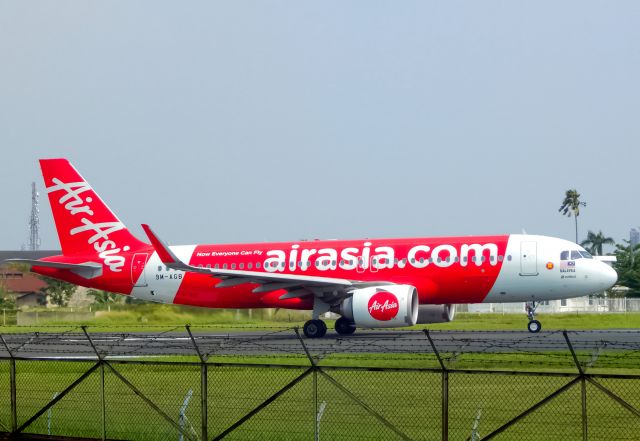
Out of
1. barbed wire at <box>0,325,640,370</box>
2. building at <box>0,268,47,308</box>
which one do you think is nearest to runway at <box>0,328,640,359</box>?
barbed wire at <box>0,325,640,370</box>

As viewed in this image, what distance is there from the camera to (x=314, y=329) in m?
36.4

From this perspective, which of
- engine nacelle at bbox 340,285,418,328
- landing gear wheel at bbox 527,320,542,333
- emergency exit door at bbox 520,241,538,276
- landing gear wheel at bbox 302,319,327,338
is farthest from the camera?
landing gear wheel at bbox 302,319,327,338

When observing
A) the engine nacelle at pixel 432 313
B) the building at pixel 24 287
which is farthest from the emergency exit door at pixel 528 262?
the building at pixel 24 287

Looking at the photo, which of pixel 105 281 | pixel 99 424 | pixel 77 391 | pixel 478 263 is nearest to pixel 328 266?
pixel 478 263

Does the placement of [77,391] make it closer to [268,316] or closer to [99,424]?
[99,424]

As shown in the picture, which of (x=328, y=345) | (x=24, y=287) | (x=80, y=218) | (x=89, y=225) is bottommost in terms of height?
(x=328, y=345)

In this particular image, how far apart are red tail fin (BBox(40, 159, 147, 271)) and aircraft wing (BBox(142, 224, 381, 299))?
19.4ft

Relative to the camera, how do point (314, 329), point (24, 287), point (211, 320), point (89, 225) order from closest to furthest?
point (314, 329), point (89, 225), point (211, 320), point (24, 287)

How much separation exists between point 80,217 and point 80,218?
0.04m

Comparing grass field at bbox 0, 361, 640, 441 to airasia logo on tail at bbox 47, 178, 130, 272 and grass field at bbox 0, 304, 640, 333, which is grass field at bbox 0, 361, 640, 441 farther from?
grass field at bbox 0, 304, 640, 333

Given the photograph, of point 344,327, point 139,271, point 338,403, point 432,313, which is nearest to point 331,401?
point 338,403

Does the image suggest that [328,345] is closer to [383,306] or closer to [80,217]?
[383,306]

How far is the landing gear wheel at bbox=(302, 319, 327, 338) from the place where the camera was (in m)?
36.4

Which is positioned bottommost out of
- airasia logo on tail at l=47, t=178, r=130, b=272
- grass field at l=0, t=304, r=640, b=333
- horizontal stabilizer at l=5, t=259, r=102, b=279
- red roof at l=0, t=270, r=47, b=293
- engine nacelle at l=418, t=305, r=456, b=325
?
grass field at l=0, t=304, r=640, b=333
